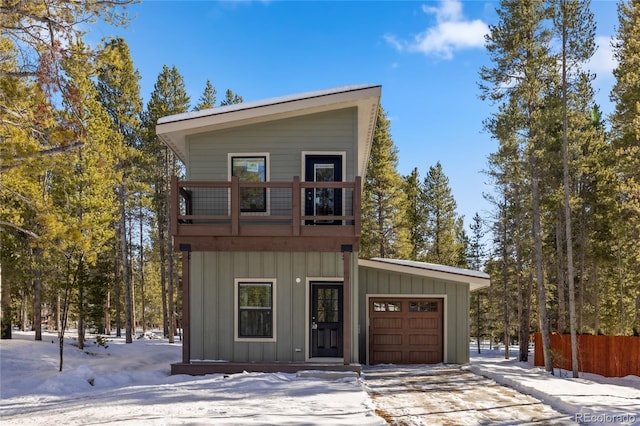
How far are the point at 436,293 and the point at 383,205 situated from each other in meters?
14.3

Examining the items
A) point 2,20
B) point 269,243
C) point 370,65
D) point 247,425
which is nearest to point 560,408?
point 247,425

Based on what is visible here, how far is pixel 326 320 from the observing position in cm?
1380

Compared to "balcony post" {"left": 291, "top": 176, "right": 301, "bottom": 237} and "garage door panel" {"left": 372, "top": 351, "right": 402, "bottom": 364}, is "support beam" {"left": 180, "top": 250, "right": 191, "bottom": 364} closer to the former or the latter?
"balcony post" {"left": 291, "top": 176, "right": 301, "bottom": 237}

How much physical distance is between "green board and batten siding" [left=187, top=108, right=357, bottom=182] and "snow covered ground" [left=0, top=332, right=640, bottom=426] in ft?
17.4

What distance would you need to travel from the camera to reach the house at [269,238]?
512 inches

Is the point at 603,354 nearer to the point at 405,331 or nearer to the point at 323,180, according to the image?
the point at 405,331

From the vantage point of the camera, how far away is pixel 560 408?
8.95 m

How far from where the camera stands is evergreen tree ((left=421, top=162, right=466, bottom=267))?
34875 mm

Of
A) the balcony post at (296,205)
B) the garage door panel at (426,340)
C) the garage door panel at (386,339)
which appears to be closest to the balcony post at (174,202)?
the balcony post at (296,205)

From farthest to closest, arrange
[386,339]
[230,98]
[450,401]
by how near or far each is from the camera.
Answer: [230,98] → [386,339] → [450,401]

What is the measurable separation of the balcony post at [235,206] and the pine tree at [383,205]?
18.5m

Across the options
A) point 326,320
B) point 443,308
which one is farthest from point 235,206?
point 443,308

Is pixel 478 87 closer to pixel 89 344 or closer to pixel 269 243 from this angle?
pixel 269 243

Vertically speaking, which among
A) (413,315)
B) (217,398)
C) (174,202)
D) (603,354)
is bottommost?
(603,354)
